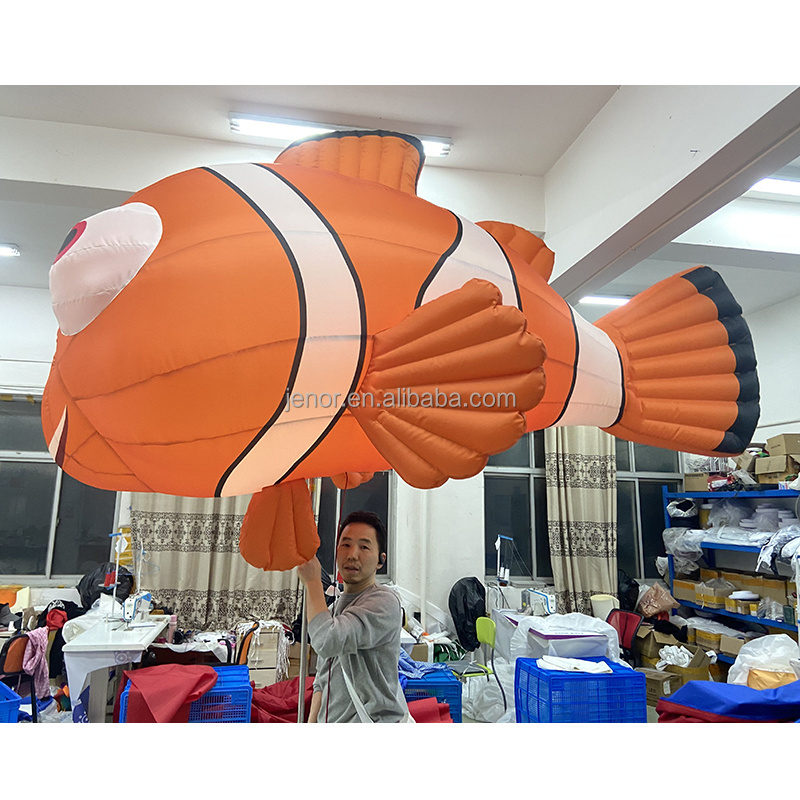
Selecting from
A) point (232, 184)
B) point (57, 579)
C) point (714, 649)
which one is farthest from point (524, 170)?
point (57, 579)

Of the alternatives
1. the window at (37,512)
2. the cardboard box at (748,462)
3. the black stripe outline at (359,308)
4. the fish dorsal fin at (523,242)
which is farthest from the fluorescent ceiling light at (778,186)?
the window at (37,512)

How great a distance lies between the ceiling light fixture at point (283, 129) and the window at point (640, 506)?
3653 millimetres

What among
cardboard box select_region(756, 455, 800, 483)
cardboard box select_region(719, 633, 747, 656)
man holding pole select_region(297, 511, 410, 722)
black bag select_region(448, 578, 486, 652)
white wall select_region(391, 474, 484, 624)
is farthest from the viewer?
white wall select_region(391, 474, 484, 624)

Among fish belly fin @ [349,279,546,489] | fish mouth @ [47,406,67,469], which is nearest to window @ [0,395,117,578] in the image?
fish mouth @ [47,406,67,469]

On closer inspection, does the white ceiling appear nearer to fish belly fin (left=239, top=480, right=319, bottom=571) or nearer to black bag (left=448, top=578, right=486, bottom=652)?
fish belly fin (left=239, top=480, right=319, bottom=571)

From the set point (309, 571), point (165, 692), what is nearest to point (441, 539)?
point (165, 692)

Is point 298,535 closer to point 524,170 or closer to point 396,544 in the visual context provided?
point 524,170

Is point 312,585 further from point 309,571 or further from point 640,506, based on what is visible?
point 640,506

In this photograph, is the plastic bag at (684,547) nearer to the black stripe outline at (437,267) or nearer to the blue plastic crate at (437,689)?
the blue plastic crate at (437,689)

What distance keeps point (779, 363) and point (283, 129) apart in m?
3.58

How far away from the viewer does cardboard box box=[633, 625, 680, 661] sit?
4152 mm

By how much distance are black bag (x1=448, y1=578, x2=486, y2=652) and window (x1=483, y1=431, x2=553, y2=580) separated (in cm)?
90

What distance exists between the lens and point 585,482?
16.1ft

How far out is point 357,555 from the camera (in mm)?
1375
